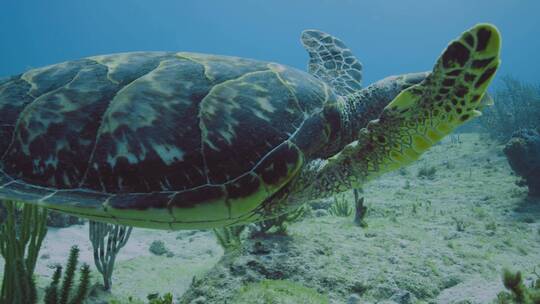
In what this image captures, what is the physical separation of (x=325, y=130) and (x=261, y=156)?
2.35 feet

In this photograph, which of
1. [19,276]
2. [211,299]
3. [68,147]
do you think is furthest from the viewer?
[19,276]

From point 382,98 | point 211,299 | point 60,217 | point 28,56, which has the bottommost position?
point 28,56

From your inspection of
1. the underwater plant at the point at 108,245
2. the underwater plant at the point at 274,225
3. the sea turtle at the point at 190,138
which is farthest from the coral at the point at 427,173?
the underwater plant at the point at 108,245

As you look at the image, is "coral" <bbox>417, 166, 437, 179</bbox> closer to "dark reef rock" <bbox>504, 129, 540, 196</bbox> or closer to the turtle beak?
"dark reef rock" <bbox>504, 129, 540, 196</bbox>

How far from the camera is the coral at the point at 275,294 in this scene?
7.50 feet

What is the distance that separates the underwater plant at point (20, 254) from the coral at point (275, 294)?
1899mm

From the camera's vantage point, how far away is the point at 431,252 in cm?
374

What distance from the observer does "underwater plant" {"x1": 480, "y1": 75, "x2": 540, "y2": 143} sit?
1287cm

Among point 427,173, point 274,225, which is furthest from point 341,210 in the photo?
point 427,173

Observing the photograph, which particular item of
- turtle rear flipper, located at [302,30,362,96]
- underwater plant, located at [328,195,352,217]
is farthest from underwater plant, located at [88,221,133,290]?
underwater plant, located at [328,195,352,217]

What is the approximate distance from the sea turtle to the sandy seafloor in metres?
0.89

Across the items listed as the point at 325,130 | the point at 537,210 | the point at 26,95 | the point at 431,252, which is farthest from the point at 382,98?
the point at 537,210

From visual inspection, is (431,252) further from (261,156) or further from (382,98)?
(261,156)

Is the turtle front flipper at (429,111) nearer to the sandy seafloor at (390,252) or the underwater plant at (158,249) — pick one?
the sandy seafloor at (390,252)
